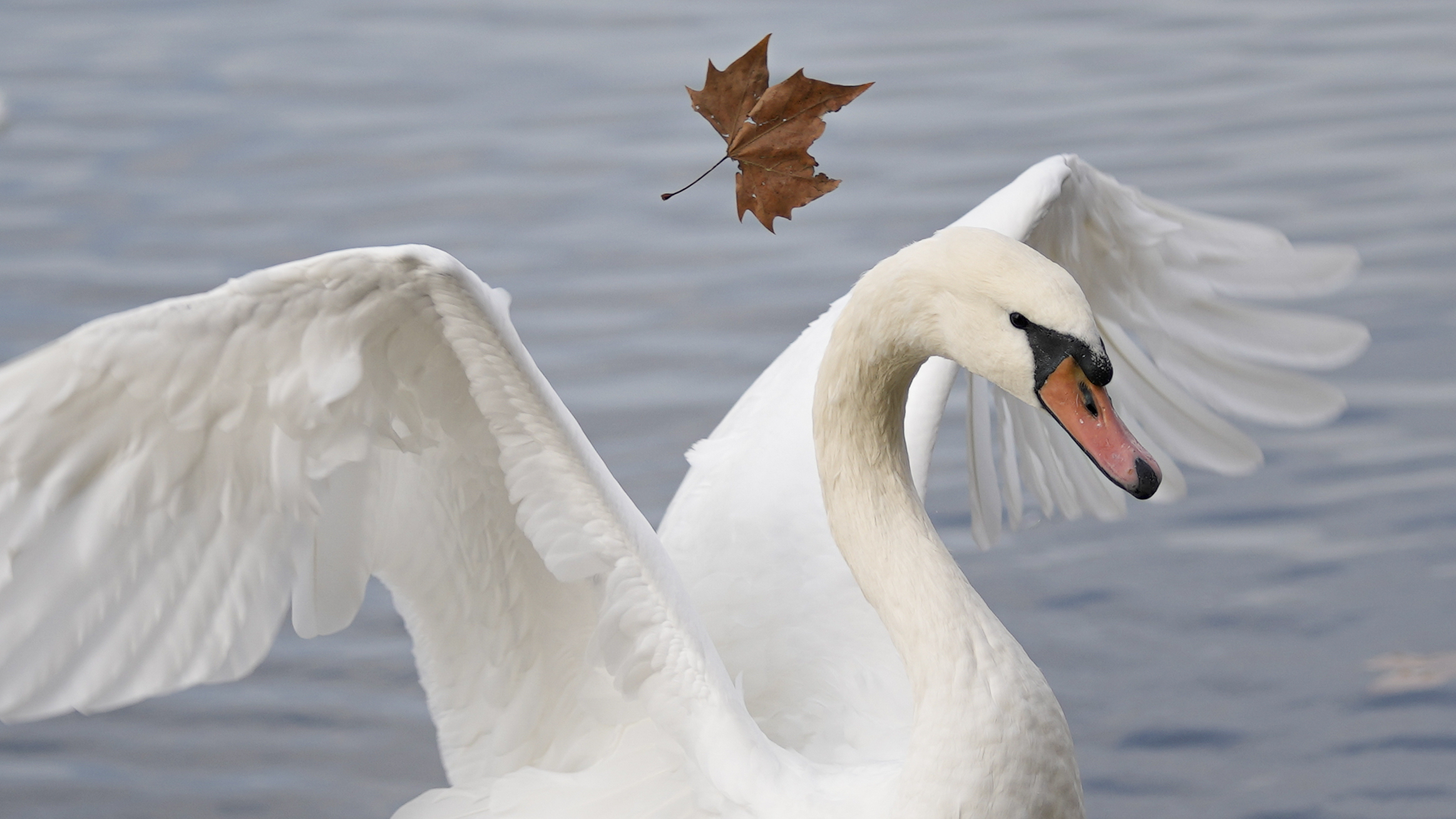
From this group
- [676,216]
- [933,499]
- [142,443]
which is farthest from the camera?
[676,216]

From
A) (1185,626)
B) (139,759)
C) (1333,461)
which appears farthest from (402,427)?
(1333,461)

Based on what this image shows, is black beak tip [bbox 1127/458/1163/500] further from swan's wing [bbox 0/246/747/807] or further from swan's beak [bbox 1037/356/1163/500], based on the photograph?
swan's wing [bbox 0/246/747/807]

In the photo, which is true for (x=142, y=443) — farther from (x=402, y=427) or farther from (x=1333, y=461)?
(x=1333, y=461)

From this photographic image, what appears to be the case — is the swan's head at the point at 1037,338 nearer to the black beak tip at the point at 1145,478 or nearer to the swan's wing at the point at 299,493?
the black beak tip at the point at 1145,478

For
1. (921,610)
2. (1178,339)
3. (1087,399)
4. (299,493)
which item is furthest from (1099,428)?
(1178,339)

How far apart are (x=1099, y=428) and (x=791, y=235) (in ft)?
14.7

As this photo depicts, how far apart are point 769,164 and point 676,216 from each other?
4.62 metres

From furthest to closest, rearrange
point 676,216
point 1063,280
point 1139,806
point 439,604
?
point 676,216
point 1139,806
point 439,604
point 1063,280

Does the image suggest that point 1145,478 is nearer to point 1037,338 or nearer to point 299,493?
point 1037,338

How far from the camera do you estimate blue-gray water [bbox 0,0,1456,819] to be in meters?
4.74

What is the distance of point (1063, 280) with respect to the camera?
2.74m

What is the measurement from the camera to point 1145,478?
108 inches

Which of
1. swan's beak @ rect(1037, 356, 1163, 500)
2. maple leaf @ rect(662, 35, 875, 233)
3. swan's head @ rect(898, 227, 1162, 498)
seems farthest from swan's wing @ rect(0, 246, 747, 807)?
swan's beak @ rect(1037, 356, 1163, 500)

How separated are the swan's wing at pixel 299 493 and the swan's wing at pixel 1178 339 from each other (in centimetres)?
152
